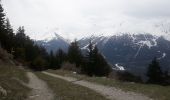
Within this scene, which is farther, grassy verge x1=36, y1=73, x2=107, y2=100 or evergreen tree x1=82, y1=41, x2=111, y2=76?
evergreen tree x1=82, y1=41, x2=111, y2=76

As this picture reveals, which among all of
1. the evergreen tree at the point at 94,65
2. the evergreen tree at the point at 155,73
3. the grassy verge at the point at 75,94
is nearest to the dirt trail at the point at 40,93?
the grassy verge at the point at 75,94

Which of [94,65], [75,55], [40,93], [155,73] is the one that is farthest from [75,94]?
[75,55]

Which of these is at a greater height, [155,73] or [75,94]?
[75,94]

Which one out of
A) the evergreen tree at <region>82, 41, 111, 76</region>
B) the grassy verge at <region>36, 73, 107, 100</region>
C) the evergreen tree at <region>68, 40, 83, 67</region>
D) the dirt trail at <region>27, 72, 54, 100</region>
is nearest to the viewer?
the grassy verge at <region>36, 73, 107, 100</region>

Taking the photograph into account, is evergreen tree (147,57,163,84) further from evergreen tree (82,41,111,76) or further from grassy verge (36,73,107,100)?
grassy verge (36,73,107,100)

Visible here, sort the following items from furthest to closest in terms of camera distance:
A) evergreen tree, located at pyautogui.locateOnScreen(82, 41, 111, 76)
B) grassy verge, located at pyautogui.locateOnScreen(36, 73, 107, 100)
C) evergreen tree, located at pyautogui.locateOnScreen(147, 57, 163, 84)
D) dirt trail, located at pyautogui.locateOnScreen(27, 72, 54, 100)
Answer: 1. evergreen tree, located at pyautogui.locateOnScreen(82, 41, 111, 76)
2. evergreen tree, located at pyautogui.locateOnScreen(147, 57, 163, 84)
3. dirt trail, located at pyautogui.locateOnScreen(27, 72, 54, 100)
4. grassy verge, located at pyautogui.locateOnScreen(36, 73, 107, 100)

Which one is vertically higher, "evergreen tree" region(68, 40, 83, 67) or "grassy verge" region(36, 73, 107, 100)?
"evergreen tree" region(68, 40, 83, 67)

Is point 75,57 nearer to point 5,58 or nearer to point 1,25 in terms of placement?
point 1,25

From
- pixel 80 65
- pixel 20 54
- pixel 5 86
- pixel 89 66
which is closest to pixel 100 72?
pixel 89 66

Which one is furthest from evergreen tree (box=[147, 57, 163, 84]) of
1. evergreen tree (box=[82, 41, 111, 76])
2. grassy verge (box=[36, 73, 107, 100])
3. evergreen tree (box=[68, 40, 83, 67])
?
grassy verge (box=[36, 73, 107, 100])

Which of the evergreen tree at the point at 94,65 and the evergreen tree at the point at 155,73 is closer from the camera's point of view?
the evergreen tree at the point at 155,73

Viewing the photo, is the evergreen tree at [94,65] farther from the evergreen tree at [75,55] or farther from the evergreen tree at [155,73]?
the evergreen tree at [155,73]

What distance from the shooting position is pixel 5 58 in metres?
79.1

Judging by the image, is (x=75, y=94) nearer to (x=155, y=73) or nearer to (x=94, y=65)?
(x=155, y=73)
